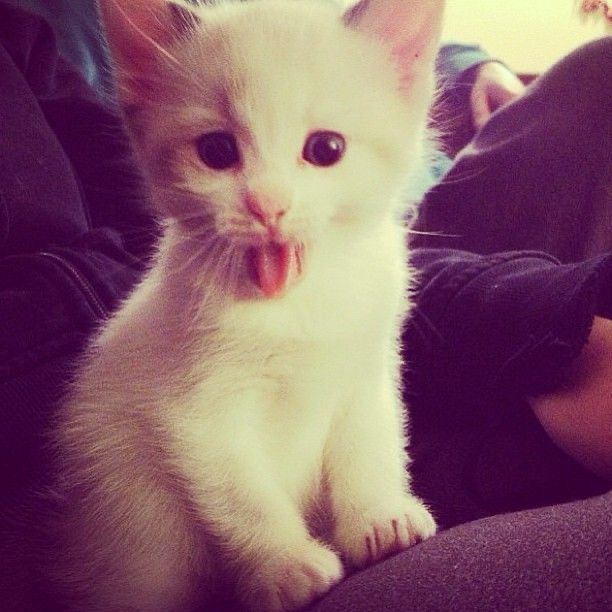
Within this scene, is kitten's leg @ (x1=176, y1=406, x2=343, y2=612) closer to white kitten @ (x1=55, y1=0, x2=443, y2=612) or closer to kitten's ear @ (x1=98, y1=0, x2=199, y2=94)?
white kitten @ (x1=55, y1=0, x2=443, y2=612)

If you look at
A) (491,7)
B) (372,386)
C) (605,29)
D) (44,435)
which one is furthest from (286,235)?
(605,29)

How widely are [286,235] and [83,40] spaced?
3.20 ft

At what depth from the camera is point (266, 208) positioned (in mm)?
436

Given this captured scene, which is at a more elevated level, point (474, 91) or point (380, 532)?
point (474, 91)

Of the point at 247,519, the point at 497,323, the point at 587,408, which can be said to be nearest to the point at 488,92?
the point at 497,323

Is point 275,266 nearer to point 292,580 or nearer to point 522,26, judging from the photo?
point 292,580

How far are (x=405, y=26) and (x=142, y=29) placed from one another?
23 centimetres

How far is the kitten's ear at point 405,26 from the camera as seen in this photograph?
522mm

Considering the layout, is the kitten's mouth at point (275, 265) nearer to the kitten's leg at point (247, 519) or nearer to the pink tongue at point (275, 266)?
the pink tongue at point (275, 266)

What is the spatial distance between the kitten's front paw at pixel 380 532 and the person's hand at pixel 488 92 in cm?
138

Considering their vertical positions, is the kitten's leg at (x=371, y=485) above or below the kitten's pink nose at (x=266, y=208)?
below

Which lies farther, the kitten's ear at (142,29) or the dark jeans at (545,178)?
the dark jeans at (545,178)

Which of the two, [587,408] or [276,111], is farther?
[587,408]

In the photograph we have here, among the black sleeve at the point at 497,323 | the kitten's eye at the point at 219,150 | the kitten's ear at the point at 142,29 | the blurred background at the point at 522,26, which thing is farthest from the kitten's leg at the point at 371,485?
the blurred background at the point at 522,26
